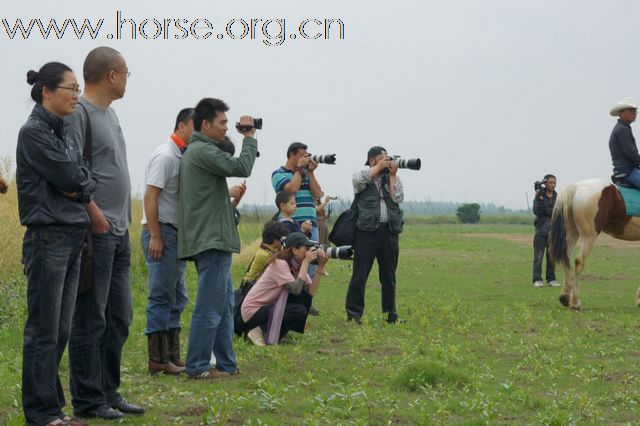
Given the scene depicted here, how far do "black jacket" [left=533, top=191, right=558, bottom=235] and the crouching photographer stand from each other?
555 cm

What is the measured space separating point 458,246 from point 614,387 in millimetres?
21459

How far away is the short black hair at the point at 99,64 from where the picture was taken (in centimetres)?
516

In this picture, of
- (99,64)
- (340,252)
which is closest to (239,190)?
(340,252)

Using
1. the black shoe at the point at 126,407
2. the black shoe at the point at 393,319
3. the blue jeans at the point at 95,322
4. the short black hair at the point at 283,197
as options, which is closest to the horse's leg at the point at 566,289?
the black shoe at the point at 393,319

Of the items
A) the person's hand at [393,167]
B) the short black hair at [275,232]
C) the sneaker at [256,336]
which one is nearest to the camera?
the sneaker at [256,336]

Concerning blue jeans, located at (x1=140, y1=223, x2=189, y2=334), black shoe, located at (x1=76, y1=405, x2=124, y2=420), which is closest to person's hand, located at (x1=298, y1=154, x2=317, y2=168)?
blue jeans, located at (x1=140, y1=223, x2=189, y2=334)

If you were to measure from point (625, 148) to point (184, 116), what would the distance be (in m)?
6.62

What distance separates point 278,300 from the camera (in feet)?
26.9

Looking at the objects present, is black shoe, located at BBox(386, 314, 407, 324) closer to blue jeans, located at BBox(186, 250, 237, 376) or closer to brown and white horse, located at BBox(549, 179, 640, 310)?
brown and white horse, located at BBox(549, 179, 640, 310)

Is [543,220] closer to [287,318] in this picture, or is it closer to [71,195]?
[287,318]

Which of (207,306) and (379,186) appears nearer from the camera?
(207,306)

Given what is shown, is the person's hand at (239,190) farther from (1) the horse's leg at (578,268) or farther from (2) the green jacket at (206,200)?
(1) the horse's leg at (578,268)

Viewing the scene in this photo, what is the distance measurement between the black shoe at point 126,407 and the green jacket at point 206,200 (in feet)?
4.19

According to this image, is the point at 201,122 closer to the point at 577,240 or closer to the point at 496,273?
the point at 577,240
